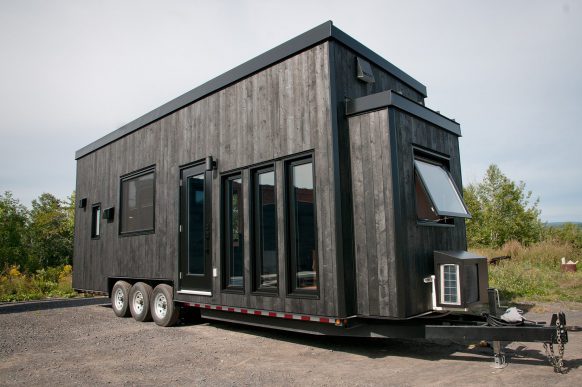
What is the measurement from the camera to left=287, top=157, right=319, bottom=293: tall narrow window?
5680 millimetres

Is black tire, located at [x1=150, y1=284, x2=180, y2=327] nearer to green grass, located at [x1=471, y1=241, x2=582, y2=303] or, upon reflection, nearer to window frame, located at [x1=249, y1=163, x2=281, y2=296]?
window frame, located at [x1=249, y1=163, x2=281, y2=296]

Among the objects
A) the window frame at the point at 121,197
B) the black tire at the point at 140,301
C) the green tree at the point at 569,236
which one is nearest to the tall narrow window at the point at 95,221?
the window frame at the point at 121,197

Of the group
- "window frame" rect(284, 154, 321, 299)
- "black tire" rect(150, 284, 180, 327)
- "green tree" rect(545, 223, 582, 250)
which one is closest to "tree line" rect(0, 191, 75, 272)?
"black tire" rect(150, 284, 180, 327)

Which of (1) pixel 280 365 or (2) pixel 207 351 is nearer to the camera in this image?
(1) pixel 280 365

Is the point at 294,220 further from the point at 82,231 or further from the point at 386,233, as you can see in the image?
the point at 82,231

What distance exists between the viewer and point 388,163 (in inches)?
206

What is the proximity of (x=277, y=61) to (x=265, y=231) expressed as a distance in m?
2.47

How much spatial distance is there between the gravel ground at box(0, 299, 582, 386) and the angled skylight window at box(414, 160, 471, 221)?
178 cm

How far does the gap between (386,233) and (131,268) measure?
20.3 feet

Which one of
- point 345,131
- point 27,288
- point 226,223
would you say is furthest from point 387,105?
point 27,288

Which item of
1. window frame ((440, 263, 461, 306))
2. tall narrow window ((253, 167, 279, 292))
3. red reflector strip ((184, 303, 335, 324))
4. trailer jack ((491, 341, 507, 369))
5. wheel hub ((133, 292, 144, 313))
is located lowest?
trailer jack ((491, 341, 507, 369))

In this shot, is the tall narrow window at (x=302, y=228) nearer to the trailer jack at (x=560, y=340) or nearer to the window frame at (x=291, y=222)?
the window frame at (x=291, y=222)

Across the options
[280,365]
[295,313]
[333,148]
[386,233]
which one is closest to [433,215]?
[386,233]

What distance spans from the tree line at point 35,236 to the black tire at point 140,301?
11.4 meters
